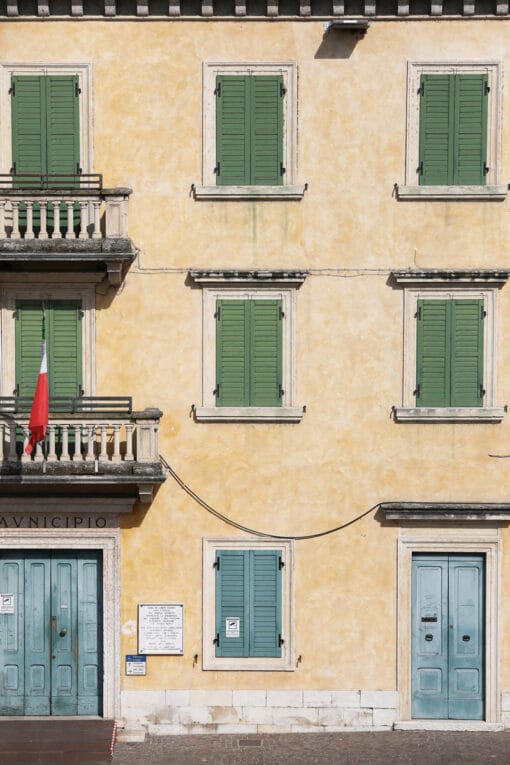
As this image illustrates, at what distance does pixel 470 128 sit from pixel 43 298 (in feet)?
29.5

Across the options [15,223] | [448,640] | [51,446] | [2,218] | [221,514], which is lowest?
[448,640]

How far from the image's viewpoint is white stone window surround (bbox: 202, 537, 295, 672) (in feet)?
52.4

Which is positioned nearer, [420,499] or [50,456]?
[50,456]

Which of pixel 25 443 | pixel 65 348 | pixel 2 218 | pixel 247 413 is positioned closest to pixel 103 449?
pixel 25 443

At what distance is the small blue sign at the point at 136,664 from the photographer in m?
16.0

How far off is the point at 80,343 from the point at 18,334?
48.4 inches

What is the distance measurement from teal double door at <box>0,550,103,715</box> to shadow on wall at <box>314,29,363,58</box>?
10.8 m

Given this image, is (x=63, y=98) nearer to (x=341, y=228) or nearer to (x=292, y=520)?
(x=341, y=228)

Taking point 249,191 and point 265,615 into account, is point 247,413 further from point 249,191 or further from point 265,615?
point 249,191

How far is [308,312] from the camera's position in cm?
1598

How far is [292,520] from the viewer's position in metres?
16.0

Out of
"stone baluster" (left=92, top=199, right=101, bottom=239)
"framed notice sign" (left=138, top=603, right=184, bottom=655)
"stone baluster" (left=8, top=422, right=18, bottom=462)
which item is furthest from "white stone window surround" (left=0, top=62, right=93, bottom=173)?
"framed notice sign" (left=138, top=603, right=184, bottom=655)

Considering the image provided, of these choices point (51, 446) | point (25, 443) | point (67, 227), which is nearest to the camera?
point (51, 446)

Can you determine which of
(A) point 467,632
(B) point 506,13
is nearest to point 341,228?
(B) point 506,13
